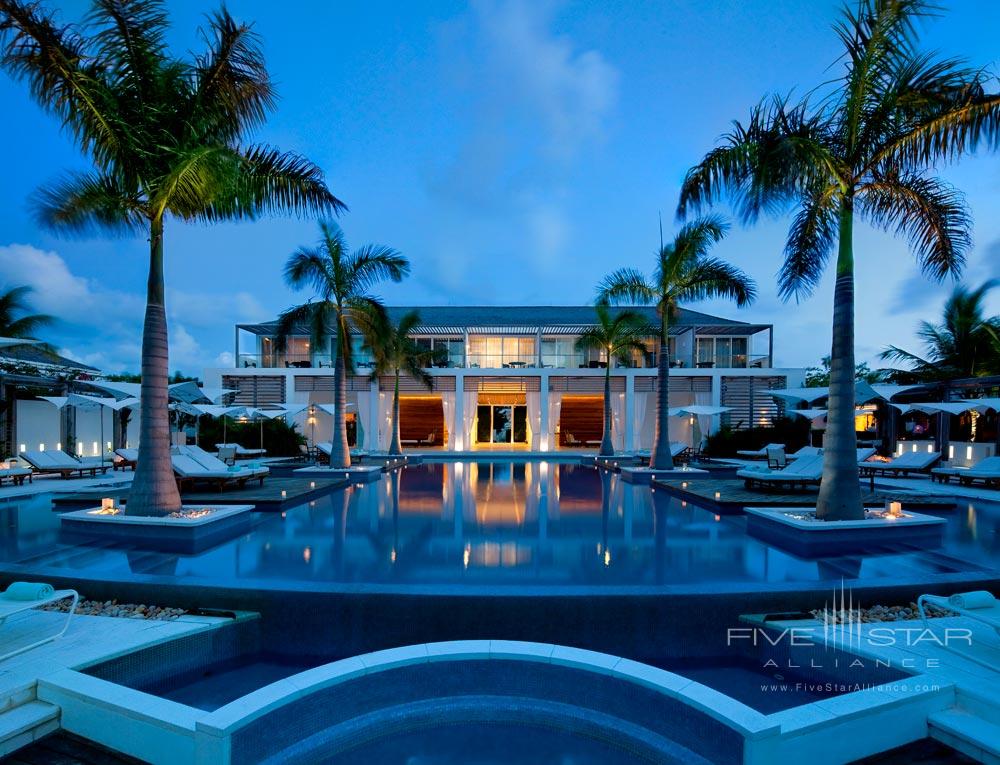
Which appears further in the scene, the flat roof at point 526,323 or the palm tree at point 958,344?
the flat roof at point 526,323

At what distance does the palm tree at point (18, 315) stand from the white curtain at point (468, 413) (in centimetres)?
1605

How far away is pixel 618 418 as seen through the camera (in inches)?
914

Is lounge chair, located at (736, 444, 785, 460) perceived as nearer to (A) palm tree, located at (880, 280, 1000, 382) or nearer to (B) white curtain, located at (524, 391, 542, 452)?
(B) white curtain, located at (524, 391, 542, 452)

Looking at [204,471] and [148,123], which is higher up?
[148,123]

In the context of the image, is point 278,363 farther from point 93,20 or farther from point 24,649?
point 24,649

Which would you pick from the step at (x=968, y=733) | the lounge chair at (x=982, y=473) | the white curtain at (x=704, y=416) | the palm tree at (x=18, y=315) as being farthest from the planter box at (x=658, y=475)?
the palm tree at (x=18, y=315)

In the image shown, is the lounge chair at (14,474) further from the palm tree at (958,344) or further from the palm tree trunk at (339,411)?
the palm tree at (958,344)

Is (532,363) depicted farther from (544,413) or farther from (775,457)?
(775,457)

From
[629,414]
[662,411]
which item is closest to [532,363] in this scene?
[629,414]

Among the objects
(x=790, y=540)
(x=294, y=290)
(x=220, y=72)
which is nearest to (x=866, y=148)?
(x=790, y=540)

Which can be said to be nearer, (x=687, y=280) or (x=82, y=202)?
(x=82, y=202)

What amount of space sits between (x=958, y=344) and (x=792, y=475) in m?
16.9

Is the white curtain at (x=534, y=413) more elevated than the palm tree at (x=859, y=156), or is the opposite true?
the palm tree at (x=859, y=156)

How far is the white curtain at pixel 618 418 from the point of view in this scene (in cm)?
2317
